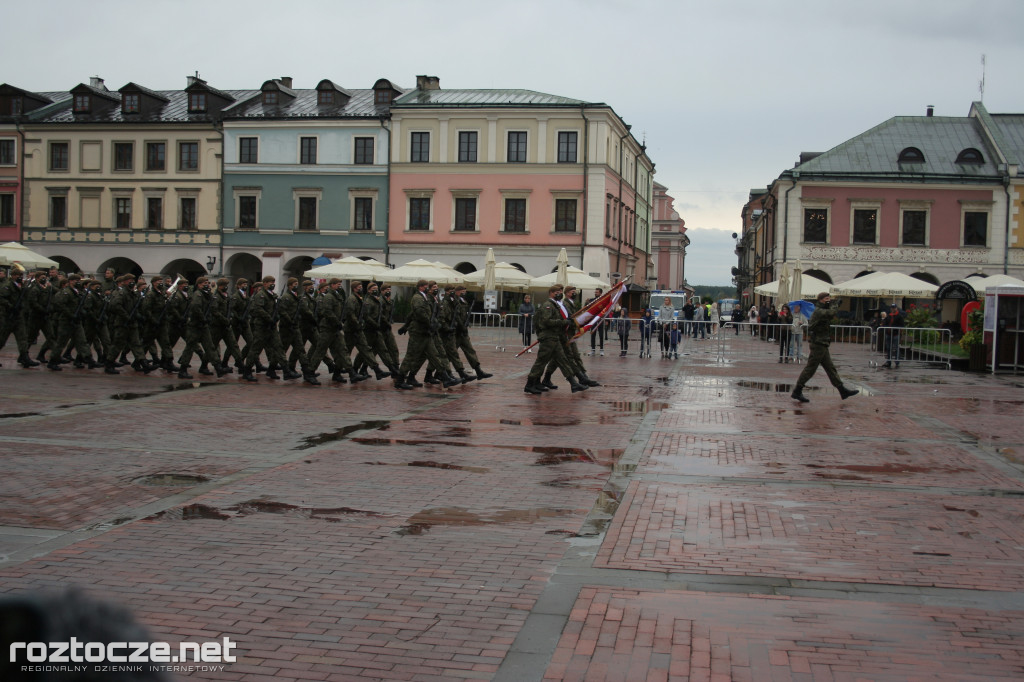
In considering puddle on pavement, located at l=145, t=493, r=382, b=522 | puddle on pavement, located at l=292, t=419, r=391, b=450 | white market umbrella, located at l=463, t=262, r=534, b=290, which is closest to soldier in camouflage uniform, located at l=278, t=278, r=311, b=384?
puddle on pavement, located at l=292, t=419, r=391, b=450

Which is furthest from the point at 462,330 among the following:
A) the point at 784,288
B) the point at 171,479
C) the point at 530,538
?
the point at 784,288

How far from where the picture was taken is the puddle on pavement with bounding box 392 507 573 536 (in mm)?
6863

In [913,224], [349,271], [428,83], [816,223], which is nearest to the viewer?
[349,271]

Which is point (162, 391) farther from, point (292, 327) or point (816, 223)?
point (816, 223)

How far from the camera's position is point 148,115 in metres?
51.4

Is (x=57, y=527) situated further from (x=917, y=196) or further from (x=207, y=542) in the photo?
(x=917, y=196)

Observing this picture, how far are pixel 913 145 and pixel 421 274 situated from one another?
26.1 meters

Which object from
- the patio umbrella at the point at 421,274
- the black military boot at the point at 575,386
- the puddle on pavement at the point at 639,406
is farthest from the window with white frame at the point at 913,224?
the puddle on pavement at the point at 639,406

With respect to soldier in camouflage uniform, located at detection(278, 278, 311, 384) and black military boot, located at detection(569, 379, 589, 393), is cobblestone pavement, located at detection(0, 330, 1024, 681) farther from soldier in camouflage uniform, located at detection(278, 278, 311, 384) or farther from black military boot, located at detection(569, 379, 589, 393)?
soldier in camouflage uniform, located at detection(278, 278, 311, 384)

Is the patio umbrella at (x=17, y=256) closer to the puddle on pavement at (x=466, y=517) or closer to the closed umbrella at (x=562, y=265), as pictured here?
the closed umbrella at (x=562, y=265)

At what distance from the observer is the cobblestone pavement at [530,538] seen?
459cm

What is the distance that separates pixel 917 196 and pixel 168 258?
3823 cm

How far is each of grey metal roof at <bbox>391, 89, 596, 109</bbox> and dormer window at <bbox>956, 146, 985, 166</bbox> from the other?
17.9m

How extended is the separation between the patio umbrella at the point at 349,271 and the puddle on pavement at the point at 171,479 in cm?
2907
